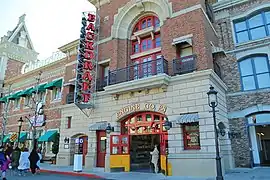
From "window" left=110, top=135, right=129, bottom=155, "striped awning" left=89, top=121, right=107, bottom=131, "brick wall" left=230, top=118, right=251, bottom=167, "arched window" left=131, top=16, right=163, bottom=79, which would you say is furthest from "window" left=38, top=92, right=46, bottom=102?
"brick wall" left=230, top=118, right=251, bottom=167

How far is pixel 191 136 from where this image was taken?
1267cm

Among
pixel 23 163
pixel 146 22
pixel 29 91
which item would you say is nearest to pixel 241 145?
pixel 146 22

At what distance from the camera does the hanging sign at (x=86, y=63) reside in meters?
16.4

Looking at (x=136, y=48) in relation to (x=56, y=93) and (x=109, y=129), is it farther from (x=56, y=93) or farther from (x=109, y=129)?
(x=56, y=93)

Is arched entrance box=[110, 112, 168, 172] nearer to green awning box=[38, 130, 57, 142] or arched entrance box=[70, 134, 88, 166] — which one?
arched entrance box=[70, 134, 88, 166]

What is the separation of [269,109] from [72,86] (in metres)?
15.0

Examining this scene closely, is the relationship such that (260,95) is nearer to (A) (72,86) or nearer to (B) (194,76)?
(B) (194,76)

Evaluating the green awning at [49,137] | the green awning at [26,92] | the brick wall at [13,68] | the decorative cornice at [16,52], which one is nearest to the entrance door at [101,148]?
the green awning at [49,137]

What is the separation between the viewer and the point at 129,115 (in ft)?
49.7

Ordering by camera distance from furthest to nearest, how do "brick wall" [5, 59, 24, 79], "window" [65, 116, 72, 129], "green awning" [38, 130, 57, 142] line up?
"brick wall" [5, 59, 24, 79] < "green awning" [38, 130, 57, 142] < "window" [65, 116, 72, 129]

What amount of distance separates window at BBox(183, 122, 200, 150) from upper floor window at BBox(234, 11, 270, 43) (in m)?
7.68

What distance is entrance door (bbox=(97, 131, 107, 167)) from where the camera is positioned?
1606 centimetres

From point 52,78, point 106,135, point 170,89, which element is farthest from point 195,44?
point 52,78

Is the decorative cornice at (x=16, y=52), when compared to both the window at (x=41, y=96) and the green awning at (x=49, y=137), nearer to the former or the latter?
the window at (x=41, y=96)
